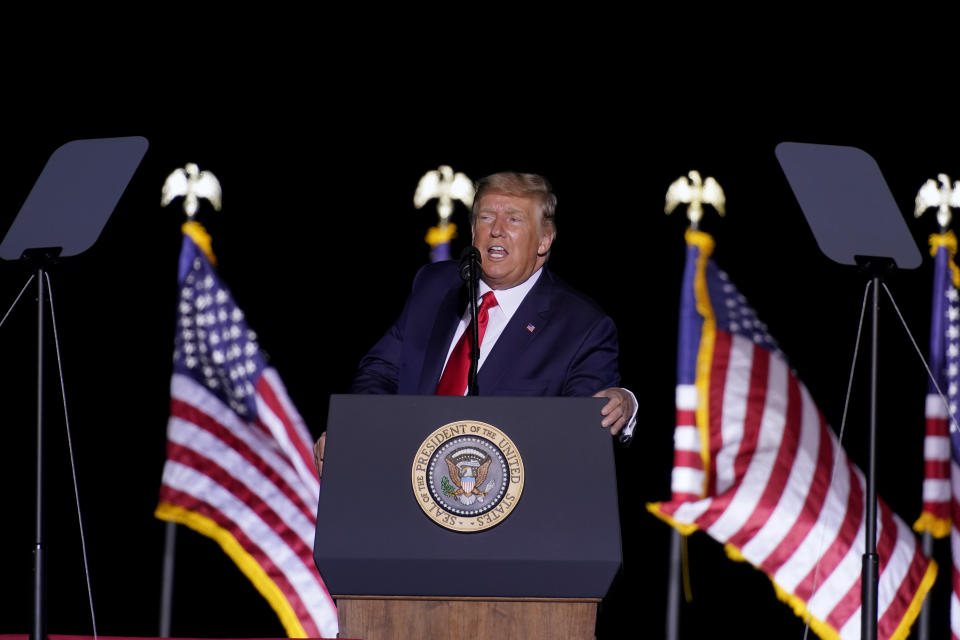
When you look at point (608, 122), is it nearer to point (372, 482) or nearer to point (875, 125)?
point (875, 125)

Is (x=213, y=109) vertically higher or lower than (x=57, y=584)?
higher

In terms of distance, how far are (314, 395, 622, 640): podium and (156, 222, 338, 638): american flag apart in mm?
2827

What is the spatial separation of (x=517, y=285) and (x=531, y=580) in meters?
0.88

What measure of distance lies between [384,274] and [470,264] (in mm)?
2882

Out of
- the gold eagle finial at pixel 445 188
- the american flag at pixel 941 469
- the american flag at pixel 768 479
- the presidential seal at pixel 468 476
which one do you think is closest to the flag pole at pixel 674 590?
the american flag at pixel 768 479

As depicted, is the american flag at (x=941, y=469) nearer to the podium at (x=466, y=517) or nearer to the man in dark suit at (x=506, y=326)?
the man in dark suit at (x=506, y=326)

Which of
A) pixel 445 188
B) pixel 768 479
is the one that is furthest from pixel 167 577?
pixel 768 479

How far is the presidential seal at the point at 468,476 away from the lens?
199 cm

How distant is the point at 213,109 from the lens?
491cm

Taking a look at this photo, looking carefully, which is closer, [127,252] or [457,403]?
[457,403]

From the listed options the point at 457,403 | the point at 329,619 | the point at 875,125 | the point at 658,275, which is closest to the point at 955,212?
the point at 875,125

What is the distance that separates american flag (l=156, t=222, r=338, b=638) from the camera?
477 cm

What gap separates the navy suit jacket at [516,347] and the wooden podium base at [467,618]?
1.82 ft

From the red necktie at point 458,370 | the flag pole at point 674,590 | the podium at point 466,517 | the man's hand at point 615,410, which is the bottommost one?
the flag pole at point 674,590
